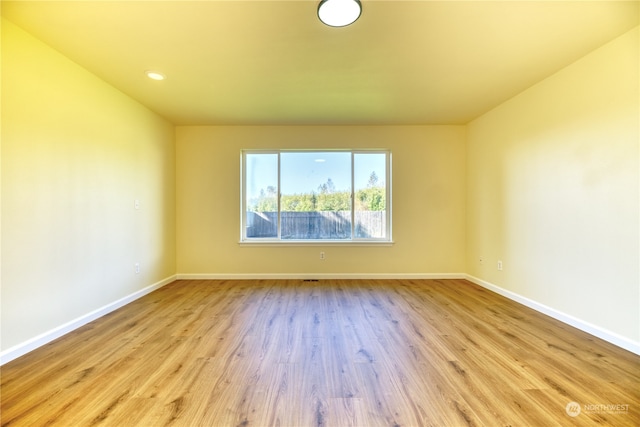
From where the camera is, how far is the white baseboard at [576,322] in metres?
1.95

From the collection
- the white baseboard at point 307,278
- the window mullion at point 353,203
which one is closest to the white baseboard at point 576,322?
the white baseboard at point 307,278

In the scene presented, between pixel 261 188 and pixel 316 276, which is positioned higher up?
pixel 261 188

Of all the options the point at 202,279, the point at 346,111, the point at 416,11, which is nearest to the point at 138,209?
the point at 202,279

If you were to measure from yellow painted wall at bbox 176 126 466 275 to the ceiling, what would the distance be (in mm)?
926

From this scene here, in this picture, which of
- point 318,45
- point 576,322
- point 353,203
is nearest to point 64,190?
point 318,45

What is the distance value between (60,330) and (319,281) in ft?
9.31

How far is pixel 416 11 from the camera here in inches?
67.3

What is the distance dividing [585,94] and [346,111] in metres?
2.35

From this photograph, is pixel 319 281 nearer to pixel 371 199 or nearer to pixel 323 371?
pixel 371 199

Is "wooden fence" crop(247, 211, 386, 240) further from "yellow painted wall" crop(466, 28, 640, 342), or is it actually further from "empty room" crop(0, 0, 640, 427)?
"yellow painted wall" crop(466, 28, 640, 342)

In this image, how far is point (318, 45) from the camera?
2.04 meters

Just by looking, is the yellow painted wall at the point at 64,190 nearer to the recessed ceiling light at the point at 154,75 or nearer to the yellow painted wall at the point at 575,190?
the recessed ceiling light at the point at 154,75

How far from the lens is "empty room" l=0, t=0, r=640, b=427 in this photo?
1.53m

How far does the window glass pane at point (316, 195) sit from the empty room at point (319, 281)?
26.9 inches
